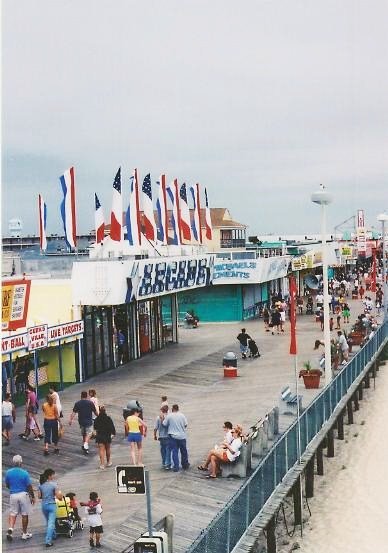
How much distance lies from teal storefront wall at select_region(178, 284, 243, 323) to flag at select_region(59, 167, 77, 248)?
17.9 metres

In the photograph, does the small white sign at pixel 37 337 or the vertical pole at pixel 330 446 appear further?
the small white sign at pixel 37 337

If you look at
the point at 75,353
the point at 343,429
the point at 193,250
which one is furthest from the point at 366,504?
the point at 193,250

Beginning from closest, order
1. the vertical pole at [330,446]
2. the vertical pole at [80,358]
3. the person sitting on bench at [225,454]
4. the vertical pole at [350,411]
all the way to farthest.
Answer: the person sitting on bench at [225,454]
the vertical pole at [330,446]
the vertical pole at [350,411]
the vertical pole at [80,358]

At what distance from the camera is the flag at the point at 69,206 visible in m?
21.5

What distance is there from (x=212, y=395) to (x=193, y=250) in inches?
516

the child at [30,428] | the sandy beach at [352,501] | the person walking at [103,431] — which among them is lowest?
the sandy beach at [352,501]

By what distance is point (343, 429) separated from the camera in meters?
19.7

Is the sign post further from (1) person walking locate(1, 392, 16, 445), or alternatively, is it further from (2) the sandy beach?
(1) person walking locate(1, 392, 16, 445)

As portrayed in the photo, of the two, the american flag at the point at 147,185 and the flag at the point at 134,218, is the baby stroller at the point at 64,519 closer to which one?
the flag at the point at 134,218

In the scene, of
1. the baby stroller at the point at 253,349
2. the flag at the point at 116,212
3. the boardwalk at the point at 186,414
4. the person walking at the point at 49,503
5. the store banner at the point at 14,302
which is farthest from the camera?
the baby stroller at the point at 253,349

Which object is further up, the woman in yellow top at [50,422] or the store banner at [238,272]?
the store banner at [238,272]

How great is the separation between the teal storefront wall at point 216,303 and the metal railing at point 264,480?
21.1m

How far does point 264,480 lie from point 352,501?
3.98m

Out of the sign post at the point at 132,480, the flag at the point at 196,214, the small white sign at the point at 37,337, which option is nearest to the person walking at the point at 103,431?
the sign post at the point at 132,480
